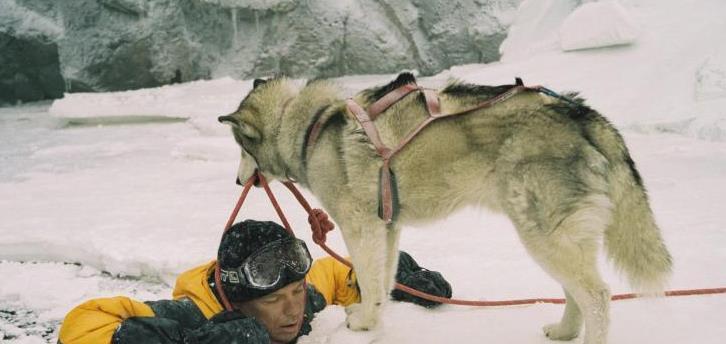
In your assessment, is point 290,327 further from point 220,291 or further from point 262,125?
point 262,125

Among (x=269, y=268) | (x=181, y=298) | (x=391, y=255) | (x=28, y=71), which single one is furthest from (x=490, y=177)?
(x=28, y=71)

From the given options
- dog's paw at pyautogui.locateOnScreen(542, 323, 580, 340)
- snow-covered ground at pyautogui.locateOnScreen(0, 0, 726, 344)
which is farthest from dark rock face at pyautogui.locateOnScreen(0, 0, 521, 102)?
dog's paw at pyautogui.locateOnScreen(542, 323, 580, 340)

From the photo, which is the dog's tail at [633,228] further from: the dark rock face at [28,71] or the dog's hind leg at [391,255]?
the dark rock face at [28,71]

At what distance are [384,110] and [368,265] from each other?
0.76 meters

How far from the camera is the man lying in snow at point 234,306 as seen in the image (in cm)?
200

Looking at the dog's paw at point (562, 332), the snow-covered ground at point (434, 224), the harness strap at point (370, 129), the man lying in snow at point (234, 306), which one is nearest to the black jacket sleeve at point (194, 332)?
the man lying in snow at point (234, 306)

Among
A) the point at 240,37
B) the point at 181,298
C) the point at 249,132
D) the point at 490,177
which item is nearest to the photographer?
the point at 490,177

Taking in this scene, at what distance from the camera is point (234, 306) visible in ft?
8.28

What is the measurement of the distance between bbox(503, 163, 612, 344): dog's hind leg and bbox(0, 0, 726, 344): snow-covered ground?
1.27ft

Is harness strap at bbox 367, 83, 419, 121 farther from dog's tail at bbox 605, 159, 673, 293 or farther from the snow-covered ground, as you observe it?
dog's tail at bbox 605, 159, 673, 293

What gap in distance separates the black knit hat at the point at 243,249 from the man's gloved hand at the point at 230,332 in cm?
32

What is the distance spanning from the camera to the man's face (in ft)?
8.07

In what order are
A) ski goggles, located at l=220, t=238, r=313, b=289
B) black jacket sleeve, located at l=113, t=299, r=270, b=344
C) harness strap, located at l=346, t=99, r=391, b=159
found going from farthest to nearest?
harness strap, located at l=346, t=99, r=391, b=159 → ski goggles, located at l=220, t=238, r=313, b=289 → black jacket sleeve, located at l=113, t=299, r=270, b=344

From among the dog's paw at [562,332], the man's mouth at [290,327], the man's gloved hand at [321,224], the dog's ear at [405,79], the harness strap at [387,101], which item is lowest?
the dog's paw at [562,332]
